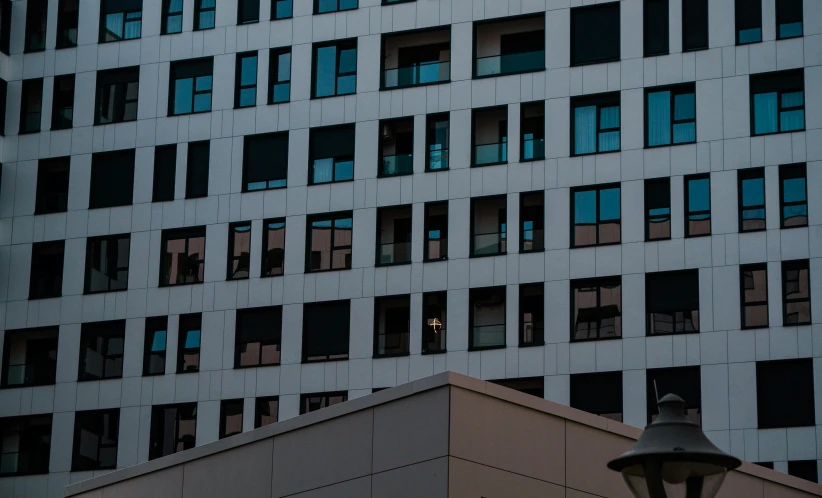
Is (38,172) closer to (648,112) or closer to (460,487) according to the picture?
(648,112)

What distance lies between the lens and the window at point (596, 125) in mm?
45438

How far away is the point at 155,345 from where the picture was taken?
162 ft

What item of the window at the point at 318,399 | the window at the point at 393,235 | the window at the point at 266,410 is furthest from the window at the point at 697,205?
the window at the point at 266,410

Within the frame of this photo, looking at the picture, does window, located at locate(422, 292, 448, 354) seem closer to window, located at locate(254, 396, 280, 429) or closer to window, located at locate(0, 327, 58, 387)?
window, located at locate(254, 396, 280, 429)

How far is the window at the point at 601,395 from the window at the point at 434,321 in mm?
4405

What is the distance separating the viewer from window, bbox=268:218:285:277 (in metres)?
48.3

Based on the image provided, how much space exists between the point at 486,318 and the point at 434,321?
62.1 inches

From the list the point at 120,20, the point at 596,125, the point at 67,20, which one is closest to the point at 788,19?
the point at 596,125

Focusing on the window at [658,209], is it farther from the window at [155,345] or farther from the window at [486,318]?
the window at [155,345]

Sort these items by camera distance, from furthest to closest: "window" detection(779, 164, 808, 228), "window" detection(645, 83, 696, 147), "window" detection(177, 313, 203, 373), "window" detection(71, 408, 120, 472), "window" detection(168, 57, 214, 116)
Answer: "window" detection(168, 57, 214, 116) → "window" detection(71, 408, 120, 472) → "window" detection(177, 313, 203, 373) → "window" detection(645, 83, 696, 147) → "window" detection(779, 164, 808, 228)

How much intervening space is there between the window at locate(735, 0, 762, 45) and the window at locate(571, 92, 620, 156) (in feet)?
12.9

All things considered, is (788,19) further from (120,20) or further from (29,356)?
(29,356)

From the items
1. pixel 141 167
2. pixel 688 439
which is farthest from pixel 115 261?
pixel 688 439

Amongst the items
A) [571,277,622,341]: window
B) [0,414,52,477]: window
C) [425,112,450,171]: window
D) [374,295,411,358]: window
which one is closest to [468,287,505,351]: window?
[374,295,411,358]: window
